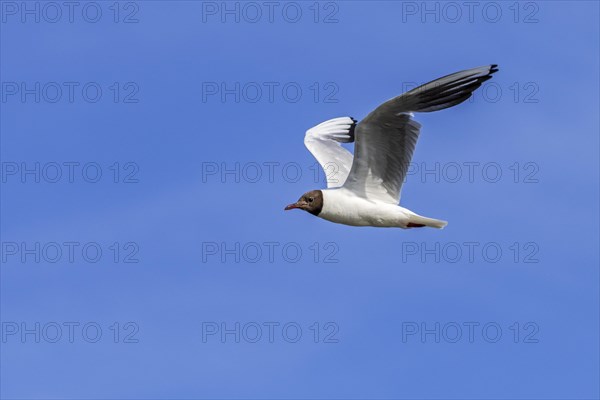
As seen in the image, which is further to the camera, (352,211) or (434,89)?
(352,211)

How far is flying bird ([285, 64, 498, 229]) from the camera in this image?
50.9ft

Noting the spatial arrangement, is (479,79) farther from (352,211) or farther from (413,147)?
(352,211)

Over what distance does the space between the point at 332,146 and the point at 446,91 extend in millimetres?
4713

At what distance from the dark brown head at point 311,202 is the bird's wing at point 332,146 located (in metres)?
1.53

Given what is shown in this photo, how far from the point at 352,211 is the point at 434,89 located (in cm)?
223

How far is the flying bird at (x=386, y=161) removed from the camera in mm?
15500

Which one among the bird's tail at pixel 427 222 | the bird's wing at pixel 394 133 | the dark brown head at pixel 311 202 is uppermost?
the bird's wing at pixel 394 133

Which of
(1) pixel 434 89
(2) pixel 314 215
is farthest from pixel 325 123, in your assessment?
(1) pixel 434 89

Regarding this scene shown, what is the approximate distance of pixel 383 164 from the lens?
16484mm

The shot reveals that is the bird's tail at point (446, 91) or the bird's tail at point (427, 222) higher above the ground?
the bird's tail at point (446, 91)

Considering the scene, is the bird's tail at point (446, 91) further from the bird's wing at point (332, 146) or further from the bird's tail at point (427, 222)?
the bird's wing at point (332, 146)

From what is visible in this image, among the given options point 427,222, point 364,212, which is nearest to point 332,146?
point 364,212

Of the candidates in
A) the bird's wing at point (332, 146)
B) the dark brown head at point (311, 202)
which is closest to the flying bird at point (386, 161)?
the dark brown head at point (311, 202)

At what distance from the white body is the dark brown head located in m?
0.08
